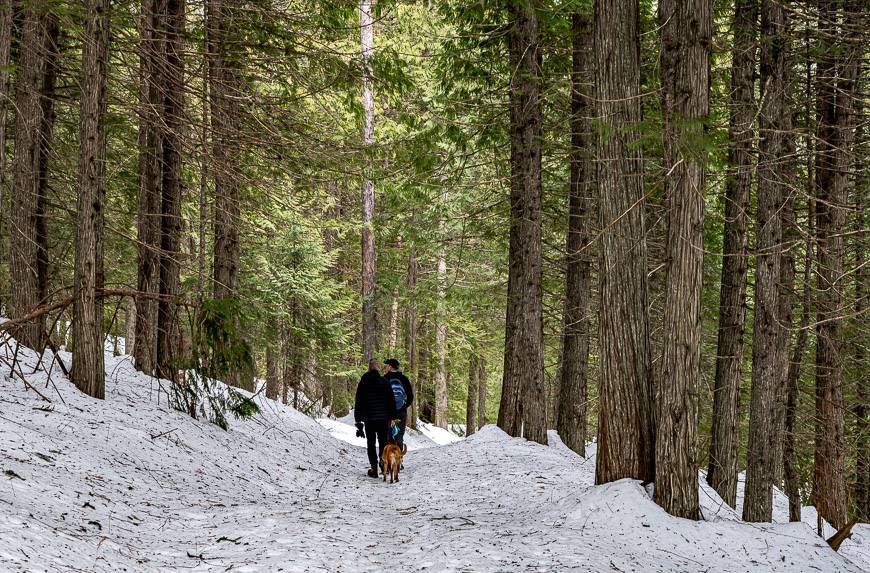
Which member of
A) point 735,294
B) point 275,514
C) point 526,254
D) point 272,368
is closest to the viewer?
point 275,514

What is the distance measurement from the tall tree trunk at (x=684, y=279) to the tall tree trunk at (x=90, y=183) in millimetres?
7289

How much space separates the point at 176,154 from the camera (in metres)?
12.4

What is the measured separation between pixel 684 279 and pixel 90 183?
7.64 meters

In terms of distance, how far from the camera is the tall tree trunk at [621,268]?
7.01 metres

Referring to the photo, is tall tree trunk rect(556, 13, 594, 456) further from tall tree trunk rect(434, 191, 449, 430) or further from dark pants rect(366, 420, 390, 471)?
tall tree trunk rect(434, 191, 449, 430)

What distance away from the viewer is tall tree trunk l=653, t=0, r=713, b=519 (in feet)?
20.5

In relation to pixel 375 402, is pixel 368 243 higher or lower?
higher

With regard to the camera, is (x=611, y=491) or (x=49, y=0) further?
(x=49, y=0)

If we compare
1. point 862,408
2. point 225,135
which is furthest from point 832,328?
point 225,135

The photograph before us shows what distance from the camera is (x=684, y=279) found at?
6.37 meters

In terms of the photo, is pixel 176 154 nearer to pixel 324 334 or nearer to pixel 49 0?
pixel 49 0

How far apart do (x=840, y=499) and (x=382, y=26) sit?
1979 cm

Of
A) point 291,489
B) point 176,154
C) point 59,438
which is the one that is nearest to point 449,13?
point 176,154

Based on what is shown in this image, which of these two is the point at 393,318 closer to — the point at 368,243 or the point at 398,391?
the point at 368,243
